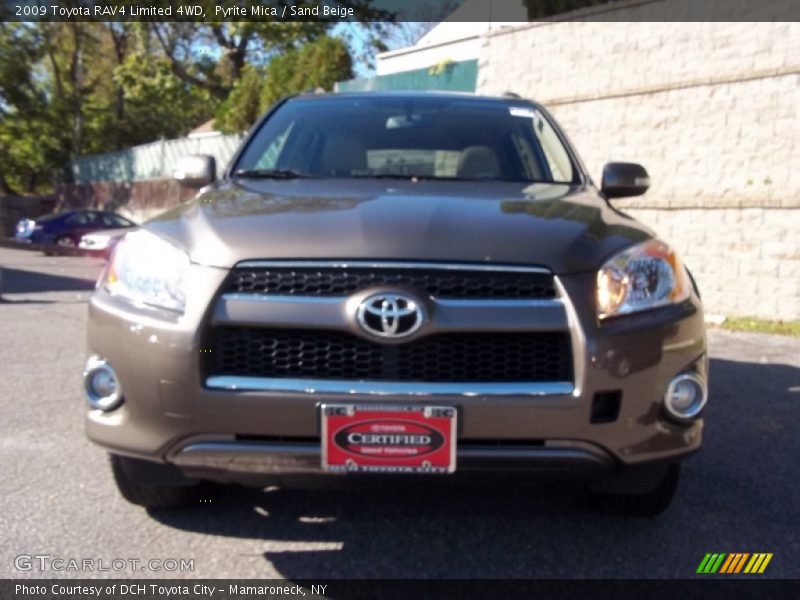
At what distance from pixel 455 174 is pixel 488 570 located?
5.96 ft

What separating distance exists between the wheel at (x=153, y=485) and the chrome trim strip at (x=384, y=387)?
1.39 feet

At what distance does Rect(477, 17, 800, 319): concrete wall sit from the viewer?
9555 millimetres

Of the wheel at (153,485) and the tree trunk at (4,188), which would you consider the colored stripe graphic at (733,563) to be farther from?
the tree trunk at (4,188)

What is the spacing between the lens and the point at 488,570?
10.1 ft

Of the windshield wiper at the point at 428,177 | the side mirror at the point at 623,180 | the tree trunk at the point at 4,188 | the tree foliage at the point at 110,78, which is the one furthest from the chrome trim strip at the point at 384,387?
the tree trunk at the point at 4,188

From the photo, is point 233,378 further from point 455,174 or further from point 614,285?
point 455,174

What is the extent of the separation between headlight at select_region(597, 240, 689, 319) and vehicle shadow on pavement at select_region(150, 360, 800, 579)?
2.04 feet

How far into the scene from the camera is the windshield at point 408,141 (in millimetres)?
4188

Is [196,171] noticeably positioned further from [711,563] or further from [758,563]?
[758,563]

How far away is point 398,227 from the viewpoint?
9.68ft

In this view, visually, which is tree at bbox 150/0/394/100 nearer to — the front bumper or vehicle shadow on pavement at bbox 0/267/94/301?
vehicle shadow on pavement at bbox 0/267/94/301

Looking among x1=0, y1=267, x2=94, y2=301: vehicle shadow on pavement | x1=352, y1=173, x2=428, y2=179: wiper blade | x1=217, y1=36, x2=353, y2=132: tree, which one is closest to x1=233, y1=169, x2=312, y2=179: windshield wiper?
x1=352, y1=173, x2=428, y2=179: wiper blade

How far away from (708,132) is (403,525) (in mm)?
8073

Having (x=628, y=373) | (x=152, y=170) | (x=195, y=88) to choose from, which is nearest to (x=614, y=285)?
(x=628, y=373)
